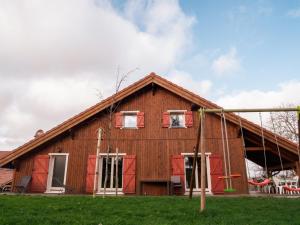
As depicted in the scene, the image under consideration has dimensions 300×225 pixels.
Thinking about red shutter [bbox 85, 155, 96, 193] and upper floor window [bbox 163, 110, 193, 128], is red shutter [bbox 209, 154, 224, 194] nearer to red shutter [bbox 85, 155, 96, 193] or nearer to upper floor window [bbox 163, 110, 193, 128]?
upper floor window [bbox 163, 110, 193, 128]

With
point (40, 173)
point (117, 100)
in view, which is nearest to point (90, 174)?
point (40, 173)

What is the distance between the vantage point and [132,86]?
13453mm

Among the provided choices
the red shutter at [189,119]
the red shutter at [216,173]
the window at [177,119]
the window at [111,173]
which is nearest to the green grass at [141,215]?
the red shutter at [216,173]

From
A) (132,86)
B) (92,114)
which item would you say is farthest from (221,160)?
(92,114)

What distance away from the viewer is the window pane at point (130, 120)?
44.5 ft

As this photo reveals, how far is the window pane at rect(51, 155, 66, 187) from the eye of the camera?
13343 mm

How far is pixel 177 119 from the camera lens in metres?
13.6

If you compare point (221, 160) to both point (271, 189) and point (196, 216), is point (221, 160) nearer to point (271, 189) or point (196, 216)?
point (271, 189)

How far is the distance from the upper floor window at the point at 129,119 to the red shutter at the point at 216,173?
3.91 meters

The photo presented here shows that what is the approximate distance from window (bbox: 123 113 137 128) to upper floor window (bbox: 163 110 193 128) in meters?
1.57

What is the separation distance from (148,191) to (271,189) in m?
7.41

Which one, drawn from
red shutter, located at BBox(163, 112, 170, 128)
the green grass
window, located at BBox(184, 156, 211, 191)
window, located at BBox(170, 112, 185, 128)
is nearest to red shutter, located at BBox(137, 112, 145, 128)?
red shutter, located at BBox(163, 112, 170, 128)

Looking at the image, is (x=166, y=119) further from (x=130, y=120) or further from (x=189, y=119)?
(x=130, y=120)

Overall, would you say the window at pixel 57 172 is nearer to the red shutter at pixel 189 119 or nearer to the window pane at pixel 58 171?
the window pane at pixel 58 171
